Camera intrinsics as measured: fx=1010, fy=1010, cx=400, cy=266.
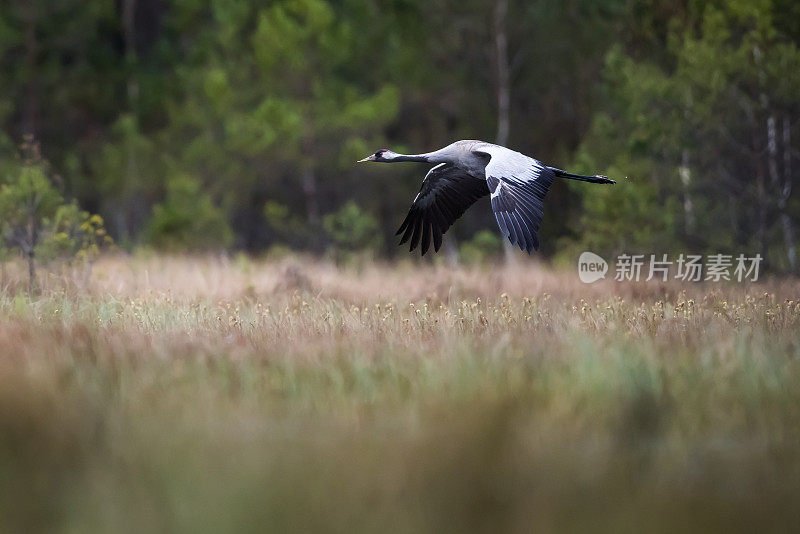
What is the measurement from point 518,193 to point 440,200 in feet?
7.42

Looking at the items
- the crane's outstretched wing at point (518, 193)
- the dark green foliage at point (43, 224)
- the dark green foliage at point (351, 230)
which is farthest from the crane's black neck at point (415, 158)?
the dark green foliage at point (351, 230)

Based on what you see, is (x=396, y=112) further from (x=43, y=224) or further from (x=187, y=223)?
(x=43, y=224)

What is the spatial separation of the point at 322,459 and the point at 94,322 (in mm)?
3637

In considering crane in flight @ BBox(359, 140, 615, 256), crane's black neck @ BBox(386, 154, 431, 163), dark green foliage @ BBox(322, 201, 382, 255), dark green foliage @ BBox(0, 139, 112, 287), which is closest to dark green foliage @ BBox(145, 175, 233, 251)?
dark green foliage @ BBox(322, 201, 382, 255)

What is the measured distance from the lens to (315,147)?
20141 mm

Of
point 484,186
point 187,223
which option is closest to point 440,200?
point 484,186

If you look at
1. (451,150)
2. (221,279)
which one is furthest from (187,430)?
(221,279)

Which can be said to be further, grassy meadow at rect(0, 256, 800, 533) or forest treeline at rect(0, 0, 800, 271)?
forest treeline at rect(0, 0, 800, 271)

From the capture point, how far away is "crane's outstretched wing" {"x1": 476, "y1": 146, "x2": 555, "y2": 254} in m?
7.43

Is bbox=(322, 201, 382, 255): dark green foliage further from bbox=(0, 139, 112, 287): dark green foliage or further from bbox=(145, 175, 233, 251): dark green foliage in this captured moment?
bbox=(0, 139, 112, 287): dark green foliage

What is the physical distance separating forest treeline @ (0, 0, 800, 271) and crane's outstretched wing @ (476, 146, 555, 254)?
261 inches

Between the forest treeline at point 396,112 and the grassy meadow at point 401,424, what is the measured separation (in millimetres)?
7829

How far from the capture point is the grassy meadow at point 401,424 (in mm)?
3576

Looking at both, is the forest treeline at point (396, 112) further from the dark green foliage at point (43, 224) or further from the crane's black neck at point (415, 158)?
the crane's black neck at point (415, 158)
